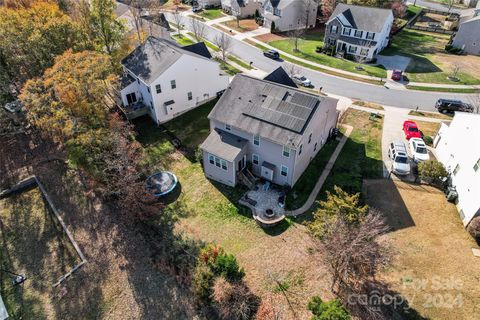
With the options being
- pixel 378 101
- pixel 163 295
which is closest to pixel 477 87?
pixel 378 101

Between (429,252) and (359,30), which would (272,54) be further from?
(429,252)

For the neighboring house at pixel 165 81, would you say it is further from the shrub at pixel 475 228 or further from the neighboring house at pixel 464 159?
the shrub at pixel 475 228

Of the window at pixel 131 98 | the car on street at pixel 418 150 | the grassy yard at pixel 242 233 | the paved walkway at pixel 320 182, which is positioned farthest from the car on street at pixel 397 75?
the window at pixel 131 98

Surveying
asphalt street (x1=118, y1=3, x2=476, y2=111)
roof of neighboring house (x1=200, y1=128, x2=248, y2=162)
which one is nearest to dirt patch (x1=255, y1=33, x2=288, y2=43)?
asphalt street (x1=118, y1=3, x2=476, y2=111)

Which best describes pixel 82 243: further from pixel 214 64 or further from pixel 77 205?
pixel 214 64

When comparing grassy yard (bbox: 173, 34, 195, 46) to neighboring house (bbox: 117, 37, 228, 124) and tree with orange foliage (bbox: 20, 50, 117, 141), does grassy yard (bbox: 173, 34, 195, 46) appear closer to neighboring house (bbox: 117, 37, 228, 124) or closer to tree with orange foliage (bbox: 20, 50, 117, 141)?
neighboring house (bbox: 117, 37, 228, 124)

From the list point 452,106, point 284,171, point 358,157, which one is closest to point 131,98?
point 284,171
